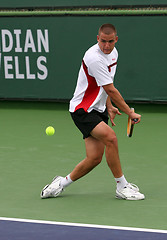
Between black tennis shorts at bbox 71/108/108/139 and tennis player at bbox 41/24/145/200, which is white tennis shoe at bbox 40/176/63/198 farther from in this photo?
black tennis shorts at bbox 71/108/108/139

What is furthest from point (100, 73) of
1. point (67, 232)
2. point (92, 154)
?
point (67, 232)

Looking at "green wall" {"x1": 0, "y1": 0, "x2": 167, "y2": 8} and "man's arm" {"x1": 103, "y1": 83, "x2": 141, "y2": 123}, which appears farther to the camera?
"green wall" {"x1": 0, "y1": 0, "x2": 167, "y2": 8}

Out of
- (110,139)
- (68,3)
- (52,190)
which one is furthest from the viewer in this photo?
(68,3)

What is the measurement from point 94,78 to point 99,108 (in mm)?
306

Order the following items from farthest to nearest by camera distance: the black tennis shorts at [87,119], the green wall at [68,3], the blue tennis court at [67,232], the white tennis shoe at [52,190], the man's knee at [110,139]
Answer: the green wall at [68,3] → the white tennis shoe at [52,190] → the black tennis shorts at [87,119] → the man's knee at [110,139] → the blue tennis court at [67,232]

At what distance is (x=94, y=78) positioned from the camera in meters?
5.85

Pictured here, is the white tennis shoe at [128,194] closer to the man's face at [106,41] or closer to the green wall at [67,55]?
the man's face at [106,41]

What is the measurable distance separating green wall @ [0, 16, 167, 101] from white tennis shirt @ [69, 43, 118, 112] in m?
4.55

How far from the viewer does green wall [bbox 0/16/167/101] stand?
10.4 meters

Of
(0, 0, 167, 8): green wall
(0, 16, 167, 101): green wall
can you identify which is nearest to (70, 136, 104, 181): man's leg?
(0, 16, 167, 101): green wall

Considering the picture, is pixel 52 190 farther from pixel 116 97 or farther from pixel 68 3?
pixel 68 3

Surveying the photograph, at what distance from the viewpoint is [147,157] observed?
7.66 meters

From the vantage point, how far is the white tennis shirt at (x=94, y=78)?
18.7 feet

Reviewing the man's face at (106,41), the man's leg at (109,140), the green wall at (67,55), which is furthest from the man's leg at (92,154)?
the green wall at (67,55)
